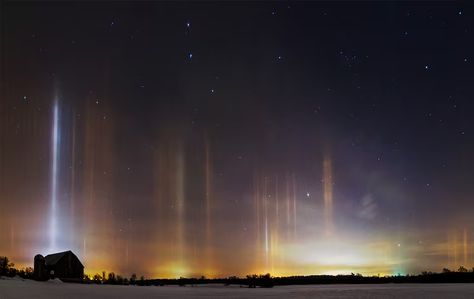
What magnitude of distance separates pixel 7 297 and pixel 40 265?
3456 centimetres

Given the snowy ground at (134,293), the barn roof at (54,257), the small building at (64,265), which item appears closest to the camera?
the snowy ground at (134,293)

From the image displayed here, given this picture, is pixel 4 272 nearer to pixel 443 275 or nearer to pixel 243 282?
pixel 243 282

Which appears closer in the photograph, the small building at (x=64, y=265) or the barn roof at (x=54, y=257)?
the small building at (x=64, y=265)

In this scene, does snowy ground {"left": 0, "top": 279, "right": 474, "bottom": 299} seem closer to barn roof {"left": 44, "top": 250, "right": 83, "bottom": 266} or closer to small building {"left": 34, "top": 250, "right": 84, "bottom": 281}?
small building {"left": 34, "top": 250, "right": 84, "bottom": 281}

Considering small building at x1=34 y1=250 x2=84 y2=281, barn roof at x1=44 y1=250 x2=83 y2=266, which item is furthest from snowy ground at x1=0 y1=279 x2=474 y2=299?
barn roof at x1=44 y1=250 x2=83 y2=266

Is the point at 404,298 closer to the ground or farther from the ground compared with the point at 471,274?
farther from the ground

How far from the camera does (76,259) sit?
245 feet

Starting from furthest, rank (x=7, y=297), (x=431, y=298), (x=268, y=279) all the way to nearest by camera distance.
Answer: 1. (x=268, y=279)
2. (x=431, y=298)
3. (x=7, y=297)

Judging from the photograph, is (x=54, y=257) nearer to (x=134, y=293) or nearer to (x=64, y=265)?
(x=64, y=265)

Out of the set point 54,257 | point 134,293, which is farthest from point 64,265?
point 134,293

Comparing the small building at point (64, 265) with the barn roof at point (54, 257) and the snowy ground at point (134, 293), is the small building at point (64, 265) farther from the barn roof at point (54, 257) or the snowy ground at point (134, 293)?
the snowy ground at point (134, 293)

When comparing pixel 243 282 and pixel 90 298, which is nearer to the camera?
pixel 90 298

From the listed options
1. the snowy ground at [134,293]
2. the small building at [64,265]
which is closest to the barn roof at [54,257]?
the small building at [64,265]

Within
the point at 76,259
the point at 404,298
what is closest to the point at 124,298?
the point at 404,298
